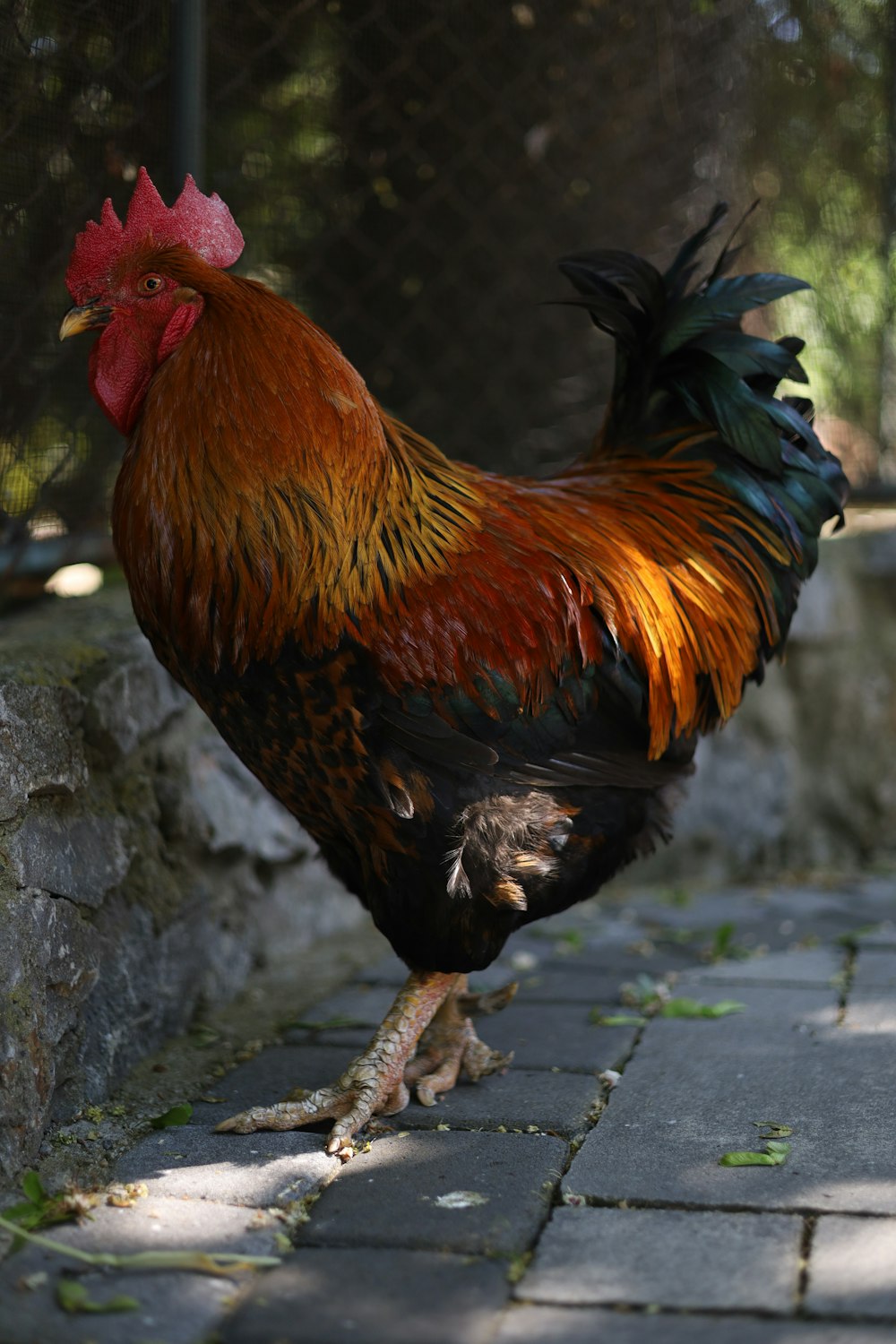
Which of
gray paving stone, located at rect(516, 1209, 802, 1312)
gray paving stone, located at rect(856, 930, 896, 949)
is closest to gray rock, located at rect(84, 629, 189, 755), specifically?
gray paving stone, located at rect(516, 1209, 802, 1312)

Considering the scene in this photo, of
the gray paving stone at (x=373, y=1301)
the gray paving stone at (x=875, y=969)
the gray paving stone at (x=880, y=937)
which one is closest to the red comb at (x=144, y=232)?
the gray paving stone at (x=373, y=1301)

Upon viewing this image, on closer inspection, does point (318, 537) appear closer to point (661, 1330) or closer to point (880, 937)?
point (661, 1330)

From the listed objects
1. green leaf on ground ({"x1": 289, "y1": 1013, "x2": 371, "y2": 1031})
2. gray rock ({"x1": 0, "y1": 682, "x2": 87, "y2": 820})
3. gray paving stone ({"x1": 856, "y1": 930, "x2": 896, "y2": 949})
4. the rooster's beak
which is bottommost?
gray paving stone ({"x1": 856, "y1": 930, "x2": 896, "y2": 949})

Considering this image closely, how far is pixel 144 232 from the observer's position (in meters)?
2.51

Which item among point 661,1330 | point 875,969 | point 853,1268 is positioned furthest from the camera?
point 875,969

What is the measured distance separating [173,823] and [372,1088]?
3.33 ft

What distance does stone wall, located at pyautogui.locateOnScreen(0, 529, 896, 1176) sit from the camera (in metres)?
2.54

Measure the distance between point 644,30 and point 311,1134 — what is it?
12.9 ft

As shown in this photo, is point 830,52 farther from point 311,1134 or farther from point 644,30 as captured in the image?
point 311,1134

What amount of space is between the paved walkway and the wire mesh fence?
1.85 metres

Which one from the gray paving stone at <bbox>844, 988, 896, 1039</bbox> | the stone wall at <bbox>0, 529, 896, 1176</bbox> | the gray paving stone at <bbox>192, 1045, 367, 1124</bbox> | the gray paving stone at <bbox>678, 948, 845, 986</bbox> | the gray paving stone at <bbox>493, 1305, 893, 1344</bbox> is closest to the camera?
the gray paving stone at <bbox>493, 1305, 893, 1344</bbox>

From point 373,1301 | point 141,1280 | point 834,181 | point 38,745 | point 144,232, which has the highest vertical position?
point 834,181

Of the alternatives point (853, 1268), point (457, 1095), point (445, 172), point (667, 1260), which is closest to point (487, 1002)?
point (457, 1095)

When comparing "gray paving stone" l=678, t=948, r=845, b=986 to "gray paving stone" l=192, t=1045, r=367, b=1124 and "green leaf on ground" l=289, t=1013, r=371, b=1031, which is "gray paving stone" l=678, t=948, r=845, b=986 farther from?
"gray paving stone" l=192, t=1045, r=367, b=1124
